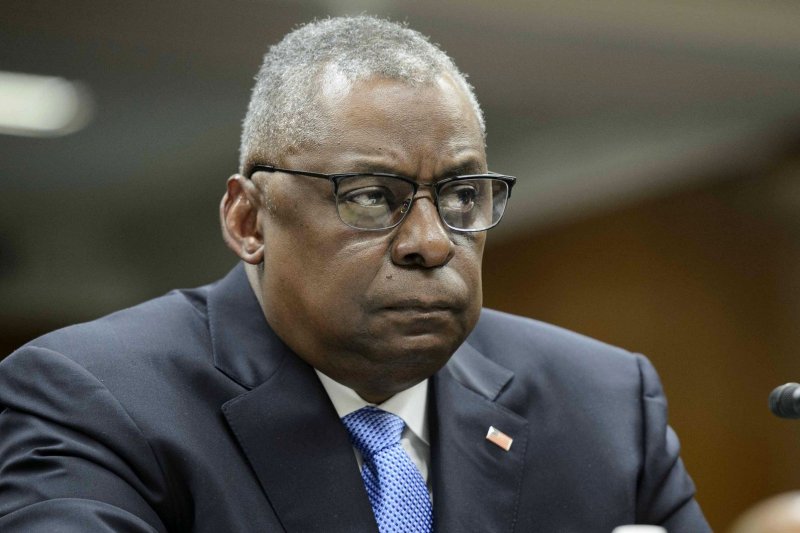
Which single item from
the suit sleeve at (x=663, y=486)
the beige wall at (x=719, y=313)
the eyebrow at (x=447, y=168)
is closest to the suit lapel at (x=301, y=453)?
the eyebrow at (x=447, y=168)

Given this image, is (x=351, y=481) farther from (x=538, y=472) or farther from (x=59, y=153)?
(x=59, y=153)

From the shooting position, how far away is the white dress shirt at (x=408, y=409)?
231cm

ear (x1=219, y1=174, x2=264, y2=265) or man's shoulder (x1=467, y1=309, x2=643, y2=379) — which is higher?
ear (x1=219, y1=174, x2=264, y2=265)

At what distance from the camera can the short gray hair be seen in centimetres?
222

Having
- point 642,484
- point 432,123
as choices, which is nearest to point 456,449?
point 642,484

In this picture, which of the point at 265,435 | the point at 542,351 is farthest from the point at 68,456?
the point at 542,351

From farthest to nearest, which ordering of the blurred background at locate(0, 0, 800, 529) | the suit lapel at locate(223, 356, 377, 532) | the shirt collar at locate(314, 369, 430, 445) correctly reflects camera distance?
the blurred background at locate(0, 0, 800, 529) < the shirt collar at locate(314, 369, 430, 445) < the suit lapel at locate(223, 356, 377, 532)

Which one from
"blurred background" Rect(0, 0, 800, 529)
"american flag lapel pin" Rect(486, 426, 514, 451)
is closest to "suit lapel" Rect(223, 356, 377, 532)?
"american flag lapel pin" Rect(486, 426, 514, 451)

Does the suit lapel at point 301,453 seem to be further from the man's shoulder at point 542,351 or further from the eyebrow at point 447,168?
the man's shoulder at point 542,351

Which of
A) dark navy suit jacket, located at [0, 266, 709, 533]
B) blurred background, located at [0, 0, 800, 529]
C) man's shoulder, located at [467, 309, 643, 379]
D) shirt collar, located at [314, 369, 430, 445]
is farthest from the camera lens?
blurred background, located at [0, 0, 800, 529]

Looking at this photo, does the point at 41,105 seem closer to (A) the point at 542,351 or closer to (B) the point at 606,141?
(B) the point at 606,141

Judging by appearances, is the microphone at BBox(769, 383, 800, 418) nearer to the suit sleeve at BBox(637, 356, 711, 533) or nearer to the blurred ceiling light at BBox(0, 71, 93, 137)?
the suit sleeve at BBox(637, 356, 711, 533)

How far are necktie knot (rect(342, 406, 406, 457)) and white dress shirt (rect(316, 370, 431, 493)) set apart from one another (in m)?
0.02

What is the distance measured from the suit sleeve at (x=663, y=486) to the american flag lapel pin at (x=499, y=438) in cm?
32
